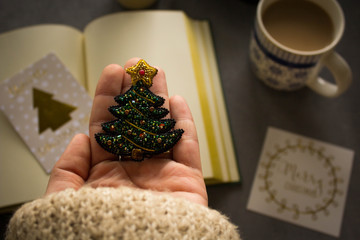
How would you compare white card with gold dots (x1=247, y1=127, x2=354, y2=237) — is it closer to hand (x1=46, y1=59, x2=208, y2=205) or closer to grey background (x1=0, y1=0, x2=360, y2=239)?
grey background (x1=0, y1=0, x2=360, y2=239)

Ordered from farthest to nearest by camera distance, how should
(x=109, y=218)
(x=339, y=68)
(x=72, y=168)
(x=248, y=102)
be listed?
(x=248, y=102)
(x=339, y=68)
(x=72, y=168)
(x=109, y=218)

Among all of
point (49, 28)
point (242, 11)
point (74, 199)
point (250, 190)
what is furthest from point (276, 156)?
point (49, 28)

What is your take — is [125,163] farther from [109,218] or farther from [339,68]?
[339,68]

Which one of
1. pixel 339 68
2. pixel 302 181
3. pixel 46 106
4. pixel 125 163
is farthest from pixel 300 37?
→ pixel 46 106

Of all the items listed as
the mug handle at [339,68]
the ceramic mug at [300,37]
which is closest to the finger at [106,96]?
the ceramic mug at [300,37]

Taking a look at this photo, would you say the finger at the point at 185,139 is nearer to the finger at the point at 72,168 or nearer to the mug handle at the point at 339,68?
the finger at the point at 72,168

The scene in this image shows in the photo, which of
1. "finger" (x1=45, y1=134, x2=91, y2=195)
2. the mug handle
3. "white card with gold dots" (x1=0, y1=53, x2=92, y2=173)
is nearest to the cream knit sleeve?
"finger" (x1=45, y1=134, x2=91, y2=195)

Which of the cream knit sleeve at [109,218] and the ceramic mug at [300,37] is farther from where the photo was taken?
the ceramic mug at [300,37]
